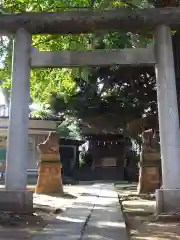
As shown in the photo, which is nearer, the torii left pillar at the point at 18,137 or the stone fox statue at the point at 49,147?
the torii left pillar at the point at 18,137

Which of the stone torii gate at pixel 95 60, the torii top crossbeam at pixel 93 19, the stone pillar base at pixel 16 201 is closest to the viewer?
the stone pillar base at pixel 16 201

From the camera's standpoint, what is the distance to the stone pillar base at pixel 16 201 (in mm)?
6289

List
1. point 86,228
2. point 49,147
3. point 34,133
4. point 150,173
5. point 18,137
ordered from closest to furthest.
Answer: point 86,228, point 18,137, point 150,173, point 49,147, point 34,133

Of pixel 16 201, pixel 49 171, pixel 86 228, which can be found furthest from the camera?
pixel 49 171

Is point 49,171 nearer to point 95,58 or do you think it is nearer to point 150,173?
point 150,173

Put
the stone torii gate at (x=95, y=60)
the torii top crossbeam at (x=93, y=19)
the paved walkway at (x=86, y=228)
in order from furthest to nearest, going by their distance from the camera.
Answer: the torii top crossbeam at (x=93, y=19)
the stone torii gate at (x=95, y=60)
the paved walkway at (x=86, y=228)

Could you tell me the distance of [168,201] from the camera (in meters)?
6.41

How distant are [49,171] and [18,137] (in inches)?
251

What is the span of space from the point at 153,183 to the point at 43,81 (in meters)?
5.39

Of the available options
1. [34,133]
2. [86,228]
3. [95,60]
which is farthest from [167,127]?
[34,133]

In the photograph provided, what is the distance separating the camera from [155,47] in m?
7.07

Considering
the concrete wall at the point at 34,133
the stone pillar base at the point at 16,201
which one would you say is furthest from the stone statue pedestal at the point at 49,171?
the concrete wall at the point at 34,133

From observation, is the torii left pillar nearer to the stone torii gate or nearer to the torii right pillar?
the stone torii gate

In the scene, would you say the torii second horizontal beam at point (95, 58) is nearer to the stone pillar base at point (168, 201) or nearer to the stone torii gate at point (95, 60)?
the stone torii gate at point (95, 60)
